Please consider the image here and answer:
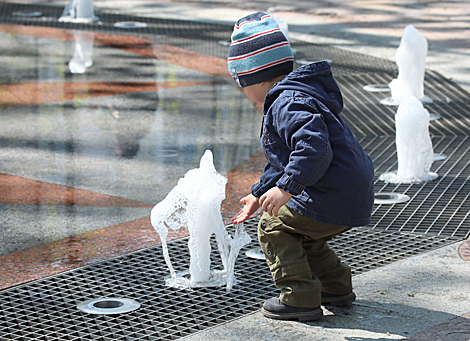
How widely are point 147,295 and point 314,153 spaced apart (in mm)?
1199

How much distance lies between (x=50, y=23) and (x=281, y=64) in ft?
32.1

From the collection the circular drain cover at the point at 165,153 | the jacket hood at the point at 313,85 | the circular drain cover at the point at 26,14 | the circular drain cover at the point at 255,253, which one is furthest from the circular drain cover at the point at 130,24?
the jacket hood at the point at 313,85

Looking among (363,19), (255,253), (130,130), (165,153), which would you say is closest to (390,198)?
(255,253)

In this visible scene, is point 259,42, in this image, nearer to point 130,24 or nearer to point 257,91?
point 257,91

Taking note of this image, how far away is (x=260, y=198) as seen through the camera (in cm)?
292

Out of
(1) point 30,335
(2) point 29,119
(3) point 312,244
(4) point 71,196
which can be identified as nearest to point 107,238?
(4) point 71,196

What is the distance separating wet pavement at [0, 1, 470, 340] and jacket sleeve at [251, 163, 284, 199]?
576 mm

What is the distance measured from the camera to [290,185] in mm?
2791

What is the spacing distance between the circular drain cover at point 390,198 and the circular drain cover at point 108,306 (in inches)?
83.9

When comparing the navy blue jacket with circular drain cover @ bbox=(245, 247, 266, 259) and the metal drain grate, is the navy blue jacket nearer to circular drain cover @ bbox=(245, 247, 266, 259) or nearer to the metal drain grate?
the metal drain grate

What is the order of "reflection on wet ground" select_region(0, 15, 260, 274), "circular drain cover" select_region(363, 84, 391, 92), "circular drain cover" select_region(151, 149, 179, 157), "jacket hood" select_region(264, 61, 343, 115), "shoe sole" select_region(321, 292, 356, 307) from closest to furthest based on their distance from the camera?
"jacket hood" select_region(264, 61, 343, 115) < "shoe sole" select_region(321, 292, 356, 307) < "reflection on wet ground" select_region(0, 15, 260, 274) < "circular drain cover" select_region(151, 149, 179, 157) < "circular drain cover" select_region(363, 84, 391, 92)

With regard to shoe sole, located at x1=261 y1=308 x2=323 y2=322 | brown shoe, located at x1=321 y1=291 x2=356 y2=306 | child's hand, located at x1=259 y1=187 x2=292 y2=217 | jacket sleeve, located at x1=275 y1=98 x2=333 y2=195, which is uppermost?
jacket sleeve, located at x1=275 y1=98 x2=333 y2=195

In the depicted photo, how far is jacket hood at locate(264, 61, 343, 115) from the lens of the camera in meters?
2.97

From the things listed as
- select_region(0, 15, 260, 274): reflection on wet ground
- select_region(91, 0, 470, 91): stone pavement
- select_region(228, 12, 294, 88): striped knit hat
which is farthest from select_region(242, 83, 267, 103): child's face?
select_region(91, 0, 470, 91): stone pavement
